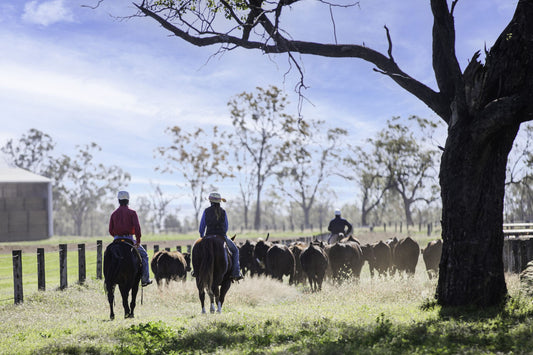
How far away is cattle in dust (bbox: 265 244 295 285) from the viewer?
53.7ft

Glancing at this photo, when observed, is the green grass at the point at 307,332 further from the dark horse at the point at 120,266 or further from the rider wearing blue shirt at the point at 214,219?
the rider wearing blue shirt at the point at 214,219

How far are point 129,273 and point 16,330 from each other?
225 cm

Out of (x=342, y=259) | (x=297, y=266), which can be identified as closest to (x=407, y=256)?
(x=342, y=259)

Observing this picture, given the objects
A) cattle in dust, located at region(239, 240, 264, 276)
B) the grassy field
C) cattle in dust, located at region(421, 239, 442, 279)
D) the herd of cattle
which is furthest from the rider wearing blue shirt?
cattle in dust, located at region(421, 239, 442, 279)

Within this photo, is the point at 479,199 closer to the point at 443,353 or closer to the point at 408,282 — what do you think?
the point at 443,353

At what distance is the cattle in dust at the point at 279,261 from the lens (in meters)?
16.4

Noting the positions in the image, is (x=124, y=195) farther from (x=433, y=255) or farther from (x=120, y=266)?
(x=433, y=255)

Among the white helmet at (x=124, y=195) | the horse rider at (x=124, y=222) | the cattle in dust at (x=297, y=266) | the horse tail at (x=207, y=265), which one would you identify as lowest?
the cattle in dust at (x=297, y=266)

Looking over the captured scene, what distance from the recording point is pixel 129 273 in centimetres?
1040

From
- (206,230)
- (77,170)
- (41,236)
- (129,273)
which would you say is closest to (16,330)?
(129,273)

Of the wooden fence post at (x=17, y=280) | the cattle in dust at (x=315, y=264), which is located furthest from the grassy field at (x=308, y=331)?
the cattle in dust at (x=315, y=264)

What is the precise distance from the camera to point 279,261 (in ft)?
53.7

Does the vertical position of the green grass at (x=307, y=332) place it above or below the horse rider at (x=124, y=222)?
below

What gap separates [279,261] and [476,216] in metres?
8.11
